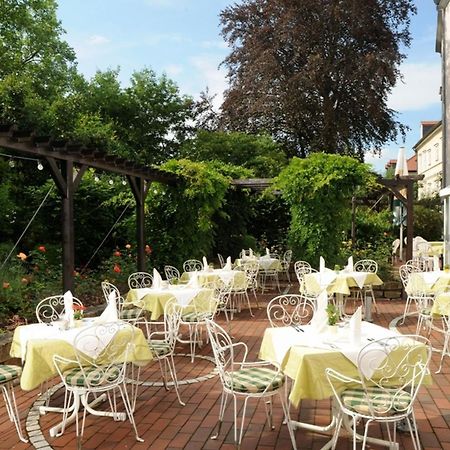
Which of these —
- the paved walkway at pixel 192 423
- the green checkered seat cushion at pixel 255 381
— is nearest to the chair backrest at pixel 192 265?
the paved walkway at pixel 192 423

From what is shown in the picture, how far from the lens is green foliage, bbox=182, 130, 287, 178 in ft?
62.1

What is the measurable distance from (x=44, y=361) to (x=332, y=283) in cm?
509

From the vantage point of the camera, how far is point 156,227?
11.6 metres

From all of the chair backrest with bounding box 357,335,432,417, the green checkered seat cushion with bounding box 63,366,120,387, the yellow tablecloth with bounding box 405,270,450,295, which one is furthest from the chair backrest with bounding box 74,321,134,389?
the yellow tablecloth with bounding box 405,270,450,295

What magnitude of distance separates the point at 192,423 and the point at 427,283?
465cm

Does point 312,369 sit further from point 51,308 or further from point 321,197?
point 321,197

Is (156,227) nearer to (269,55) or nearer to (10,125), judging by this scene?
(10,125)

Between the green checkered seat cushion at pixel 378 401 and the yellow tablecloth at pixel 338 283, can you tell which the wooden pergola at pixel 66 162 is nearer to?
the yellow tablecloth at pixel 338 283

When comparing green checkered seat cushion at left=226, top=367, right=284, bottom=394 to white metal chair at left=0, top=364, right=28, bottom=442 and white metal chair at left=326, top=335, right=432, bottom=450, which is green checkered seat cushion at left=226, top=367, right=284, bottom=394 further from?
white metal chair at left=0, top=364, right=28, bottom=442

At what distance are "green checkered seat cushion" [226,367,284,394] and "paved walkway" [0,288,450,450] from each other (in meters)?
0.43

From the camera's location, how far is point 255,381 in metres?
3.62

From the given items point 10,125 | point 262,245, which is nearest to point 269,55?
point 262,245

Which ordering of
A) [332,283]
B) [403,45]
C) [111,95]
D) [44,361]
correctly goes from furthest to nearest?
[111,95]
[403,45]
[332,283]
[44,361]

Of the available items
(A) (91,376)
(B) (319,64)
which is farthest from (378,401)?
(B) (319,64)
